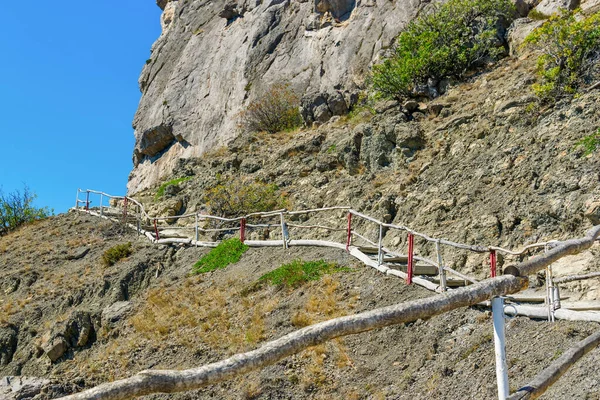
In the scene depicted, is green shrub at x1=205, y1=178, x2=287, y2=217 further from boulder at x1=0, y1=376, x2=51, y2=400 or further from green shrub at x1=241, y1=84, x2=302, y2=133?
boulder at x1=0, y1=376, x2=51, y2=400

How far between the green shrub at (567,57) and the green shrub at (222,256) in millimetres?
10244

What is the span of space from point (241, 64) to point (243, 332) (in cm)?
2972

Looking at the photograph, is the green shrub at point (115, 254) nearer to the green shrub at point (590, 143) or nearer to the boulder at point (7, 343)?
the boulder at point (7, 343)

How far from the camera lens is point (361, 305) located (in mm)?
10594

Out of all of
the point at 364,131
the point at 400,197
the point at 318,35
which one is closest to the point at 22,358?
the point at 400,197

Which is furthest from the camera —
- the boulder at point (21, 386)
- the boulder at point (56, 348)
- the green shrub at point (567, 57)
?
the green shrub at point (567, 57)

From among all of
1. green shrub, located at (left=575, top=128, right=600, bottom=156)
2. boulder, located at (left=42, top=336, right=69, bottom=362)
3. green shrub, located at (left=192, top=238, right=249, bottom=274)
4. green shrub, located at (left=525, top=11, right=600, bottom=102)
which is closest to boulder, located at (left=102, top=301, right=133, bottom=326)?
boulder, located at (left=42, top=336, right=69, bottom=362)

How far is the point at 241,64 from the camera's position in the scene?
124 feet

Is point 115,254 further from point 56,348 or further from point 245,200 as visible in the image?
point 56,348

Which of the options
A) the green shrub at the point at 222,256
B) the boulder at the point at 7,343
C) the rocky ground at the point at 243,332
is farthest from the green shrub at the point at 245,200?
the boulder at the point at 7,343

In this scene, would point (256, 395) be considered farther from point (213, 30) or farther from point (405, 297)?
point (213, 30)

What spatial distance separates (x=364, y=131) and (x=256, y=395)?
44.8 ft

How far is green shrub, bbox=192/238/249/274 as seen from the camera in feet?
53.3

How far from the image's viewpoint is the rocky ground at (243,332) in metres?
7.37
